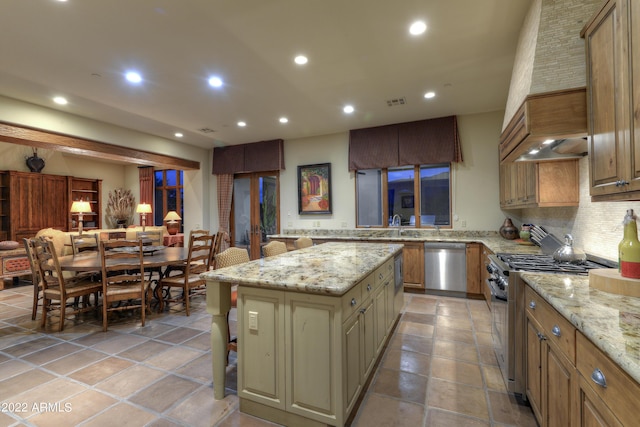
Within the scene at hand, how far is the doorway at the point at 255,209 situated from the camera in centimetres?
639

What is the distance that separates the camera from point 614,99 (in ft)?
4.58

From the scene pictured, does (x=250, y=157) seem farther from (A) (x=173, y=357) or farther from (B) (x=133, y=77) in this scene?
(A) (x=173, y=357)

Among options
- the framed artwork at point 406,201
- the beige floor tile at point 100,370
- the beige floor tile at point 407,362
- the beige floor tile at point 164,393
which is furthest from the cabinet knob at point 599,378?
the framed artwork at point 406,201

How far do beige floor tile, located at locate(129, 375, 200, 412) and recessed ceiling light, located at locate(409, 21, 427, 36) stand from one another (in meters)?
3.32

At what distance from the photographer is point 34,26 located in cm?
239

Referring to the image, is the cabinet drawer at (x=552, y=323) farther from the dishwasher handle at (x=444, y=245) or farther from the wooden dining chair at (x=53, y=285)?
the wooden dining chair at (x=53, y=285)

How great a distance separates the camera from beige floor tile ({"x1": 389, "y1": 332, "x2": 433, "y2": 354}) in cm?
274

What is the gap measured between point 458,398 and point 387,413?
54cm

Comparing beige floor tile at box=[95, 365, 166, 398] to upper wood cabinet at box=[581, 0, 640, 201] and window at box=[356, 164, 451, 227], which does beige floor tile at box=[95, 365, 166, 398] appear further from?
window at box=[356, 164, 451, 227]

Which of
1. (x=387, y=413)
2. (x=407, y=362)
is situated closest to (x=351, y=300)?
(x=387, y=413)

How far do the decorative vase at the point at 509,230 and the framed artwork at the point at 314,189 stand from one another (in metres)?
2.94

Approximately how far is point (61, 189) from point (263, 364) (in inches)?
328

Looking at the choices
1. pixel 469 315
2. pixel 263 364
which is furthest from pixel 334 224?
pixel 263 364

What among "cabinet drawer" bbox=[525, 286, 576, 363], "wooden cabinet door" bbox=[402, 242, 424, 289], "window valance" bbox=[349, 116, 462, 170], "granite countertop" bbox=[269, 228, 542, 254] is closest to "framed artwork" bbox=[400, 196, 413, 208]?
"granite countertop" bbox=[269, 228, 542, 254]
